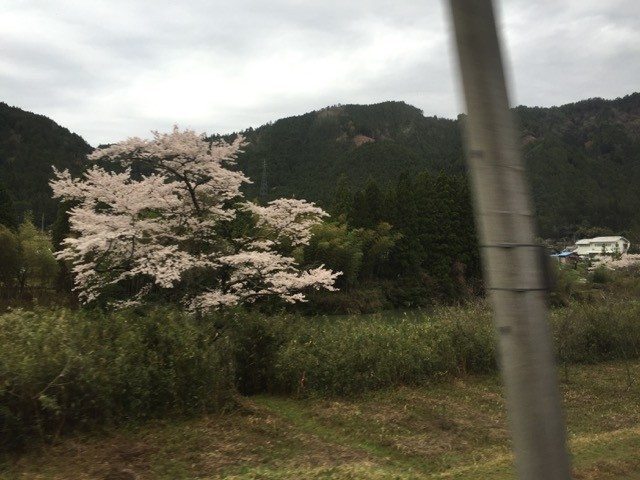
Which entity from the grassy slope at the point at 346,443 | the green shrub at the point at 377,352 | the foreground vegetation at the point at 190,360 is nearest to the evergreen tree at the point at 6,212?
the foreground vegetation at the point at 190,360

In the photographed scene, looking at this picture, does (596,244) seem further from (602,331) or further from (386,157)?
(602,331)

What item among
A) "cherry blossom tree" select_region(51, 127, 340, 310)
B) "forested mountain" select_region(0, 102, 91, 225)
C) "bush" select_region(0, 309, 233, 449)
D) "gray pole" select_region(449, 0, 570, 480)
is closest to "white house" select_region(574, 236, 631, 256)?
"cherry blossom tree" select_region(51, 127, 340, 310)

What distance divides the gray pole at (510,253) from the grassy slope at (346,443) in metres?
3.99

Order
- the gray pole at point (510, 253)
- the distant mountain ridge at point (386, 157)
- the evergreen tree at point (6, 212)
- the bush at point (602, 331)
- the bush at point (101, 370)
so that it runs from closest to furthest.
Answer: the gray pole at point (510, 253) → the bush at point (101, 370) → the bush at point (602, 331) → the evergreen tree at point (6, 212) → the distant mountain ridge at point (386, 157)

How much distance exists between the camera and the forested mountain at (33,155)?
2486 inches

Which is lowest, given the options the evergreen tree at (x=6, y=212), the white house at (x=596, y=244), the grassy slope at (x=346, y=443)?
the white house at (x=596, y=244)

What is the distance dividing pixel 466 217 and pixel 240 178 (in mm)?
32232

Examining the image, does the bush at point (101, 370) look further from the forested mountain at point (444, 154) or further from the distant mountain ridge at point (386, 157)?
the distant mountain ridge at point (386, 157)

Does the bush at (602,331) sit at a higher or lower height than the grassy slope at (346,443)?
lower

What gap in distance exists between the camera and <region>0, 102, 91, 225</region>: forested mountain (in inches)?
2486

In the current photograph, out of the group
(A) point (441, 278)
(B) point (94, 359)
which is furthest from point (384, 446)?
(A) point (441, 278)

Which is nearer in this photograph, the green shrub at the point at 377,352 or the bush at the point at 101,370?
the bush at the point at 101,370

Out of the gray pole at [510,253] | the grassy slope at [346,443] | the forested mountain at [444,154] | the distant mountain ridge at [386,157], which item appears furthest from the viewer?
the forested mountain at [444,154]

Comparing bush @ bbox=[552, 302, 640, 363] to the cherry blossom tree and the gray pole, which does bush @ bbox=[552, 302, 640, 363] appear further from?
the gray pole
